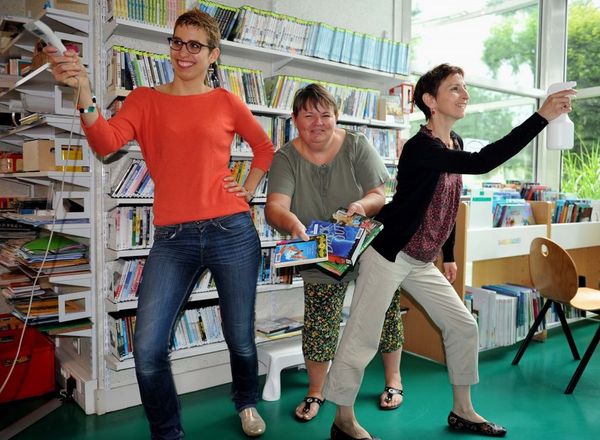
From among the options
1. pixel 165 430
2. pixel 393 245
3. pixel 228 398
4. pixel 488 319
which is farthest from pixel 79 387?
pixel 488 319

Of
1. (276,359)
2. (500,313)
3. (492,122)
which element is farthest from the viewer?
(492,122)

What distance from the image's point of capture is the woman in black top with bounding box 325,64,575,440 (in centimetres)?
205

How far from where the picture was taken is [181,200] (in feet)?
6.09

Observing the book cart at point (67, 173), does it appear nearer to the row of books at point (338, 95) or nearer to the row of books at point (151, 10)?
the row of books at point (151, 10)

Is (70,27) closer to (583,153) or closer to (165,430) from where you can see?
(165,430)

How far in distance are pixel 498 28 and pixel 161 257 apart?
14.2 feet

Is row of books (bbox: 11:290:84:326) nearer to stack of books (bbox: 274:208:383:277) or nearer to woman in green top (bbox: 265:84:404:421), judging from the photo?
woman in green top (bbox: 265:84:404:421)

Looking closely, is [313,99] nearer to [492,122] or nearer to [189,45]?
[189,45]

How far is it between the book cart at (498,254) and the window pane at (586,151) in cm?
72

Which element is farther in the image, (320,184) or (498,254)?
(498,254)

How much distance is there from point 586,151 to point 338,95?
10.4 feet

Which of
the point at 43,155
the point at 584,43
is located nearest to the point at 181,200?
the point at 43,155

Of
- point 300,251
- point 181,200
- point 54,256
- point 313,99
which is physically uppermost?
point 313,99

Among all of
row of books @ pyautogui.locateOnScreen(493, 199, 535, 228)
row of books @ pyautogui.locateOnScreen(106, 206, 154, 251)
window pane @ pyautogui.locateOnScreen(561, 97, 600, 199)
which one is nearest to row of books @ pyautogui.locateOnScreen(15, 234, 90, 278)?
row of books @ pyautogui.locateOnScreen(106, 206, 154, 251)
